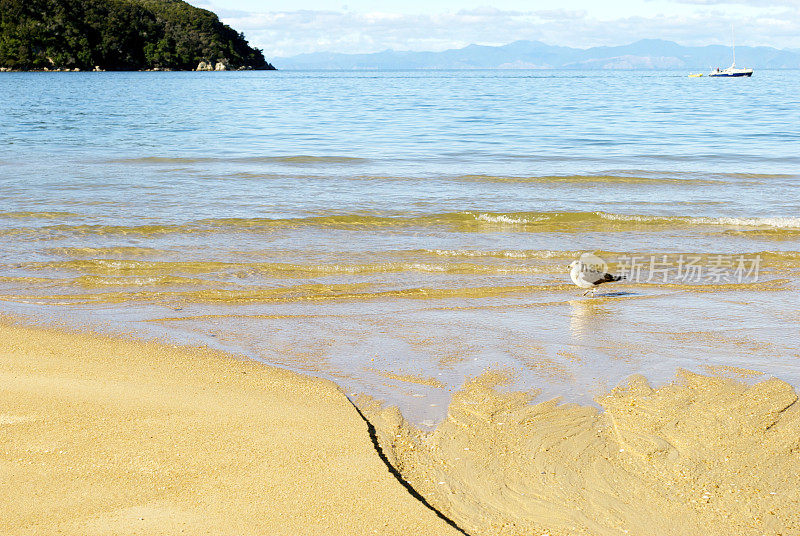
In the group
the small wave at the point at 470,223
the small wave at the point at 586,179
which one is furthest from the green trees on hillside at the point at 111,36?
the small wave at the point at 470,223

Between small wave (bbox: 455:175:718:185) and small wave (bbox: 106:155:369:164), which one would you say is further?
small wave (bbox: 106:155:369:164)

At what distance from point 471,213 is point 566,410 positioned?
24.0 ft

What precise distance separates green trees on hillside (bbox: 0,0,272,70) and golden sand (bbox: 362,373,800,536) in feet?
393

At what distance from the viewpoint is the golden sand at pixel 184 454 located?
10.9 ft

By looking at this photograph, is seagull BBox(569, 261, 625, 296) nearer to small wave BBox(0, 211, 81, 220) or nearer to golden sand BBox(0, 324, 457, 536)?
golden sand BBox(0, 324, 457, 536)

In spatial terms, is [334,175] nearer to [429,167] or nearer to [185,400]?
[429,167]

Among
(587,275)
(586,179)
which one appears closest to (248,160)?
(586,179)

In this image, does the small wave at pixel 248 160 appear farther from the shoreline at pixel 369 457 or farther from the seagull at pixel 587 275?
the shoreline at pixel 369 457

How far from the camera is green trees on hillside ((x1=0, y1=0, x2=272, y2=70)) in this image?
358 feet

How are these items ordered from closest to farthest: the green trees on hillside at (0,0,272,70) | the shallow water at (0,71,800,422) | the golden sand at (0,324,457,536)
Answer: the golden sand at (0,324,457,536), the shallow water at (0,71,800,422), the green trees on hillside at (0,0,272,70)

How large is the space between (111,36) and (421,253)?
124 meters

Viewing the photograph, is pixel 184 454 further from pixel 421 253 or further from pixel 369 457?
pixel 421 253

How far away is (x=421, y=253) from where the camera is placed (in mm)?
9398

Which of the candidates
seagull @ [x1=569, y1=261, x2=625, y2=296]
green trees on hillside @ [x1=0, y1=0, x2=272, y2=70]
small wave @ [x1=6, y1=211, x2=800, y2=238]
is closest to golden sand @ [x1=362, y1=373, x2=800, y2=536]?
seagull @ [x1=569, y1=261, x2=625, y2=296]
